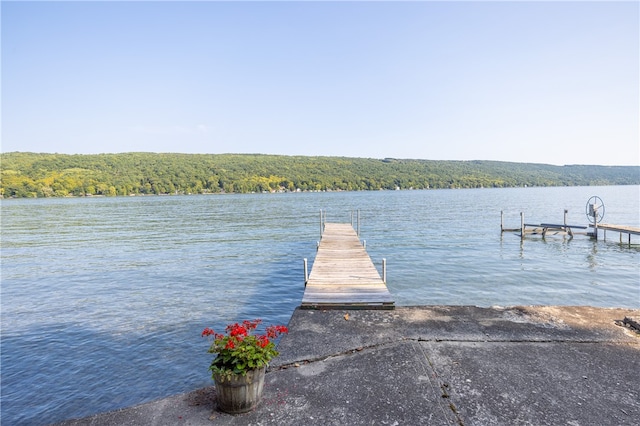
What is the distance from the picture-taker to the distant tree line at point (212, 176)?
376 feet

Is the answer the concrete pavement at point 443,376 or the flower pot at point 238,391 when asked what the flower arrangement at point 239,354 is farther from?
the concrete pavement at point 443,376

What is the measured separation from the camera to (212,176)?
13188 cm

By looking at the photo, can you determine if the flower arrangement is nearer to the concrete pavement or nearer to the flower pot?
the flower pot

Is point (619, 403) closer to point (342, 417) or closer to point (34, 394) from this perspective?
point (342, 417)

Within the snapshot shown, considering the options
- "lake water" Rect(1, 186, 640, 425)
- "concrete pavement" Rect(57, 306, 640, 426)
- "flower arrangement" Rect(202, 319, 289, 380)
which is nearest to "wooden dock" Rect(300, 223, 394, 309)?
"concrete pavement" Rect(57, 306, 640, 426)

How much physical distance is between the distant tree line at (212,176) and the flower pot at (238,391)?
121783 millimetres

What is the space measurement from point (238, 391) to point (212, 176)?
133 metres

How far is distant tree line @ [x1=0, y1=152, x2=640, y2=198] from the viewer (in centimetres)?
11468

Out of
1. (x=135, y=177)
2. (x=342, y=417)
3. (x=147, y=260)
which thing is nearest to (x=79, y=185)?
(x=135, y=177)

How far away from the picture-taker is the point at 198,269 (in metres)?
20.1

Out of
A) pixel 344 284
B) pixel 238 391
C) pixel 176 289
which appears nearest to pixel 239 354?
pixel 238 391

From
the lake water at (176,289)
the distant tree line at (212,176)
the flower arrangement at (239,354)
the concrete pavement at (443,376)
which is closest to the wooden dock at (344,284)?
the concrete pavement at (443,376)

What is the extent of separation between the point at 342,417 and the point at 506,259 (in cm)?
2028

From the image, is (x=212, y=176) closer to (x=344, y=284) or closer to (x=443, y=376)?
(x=344, y=284)
